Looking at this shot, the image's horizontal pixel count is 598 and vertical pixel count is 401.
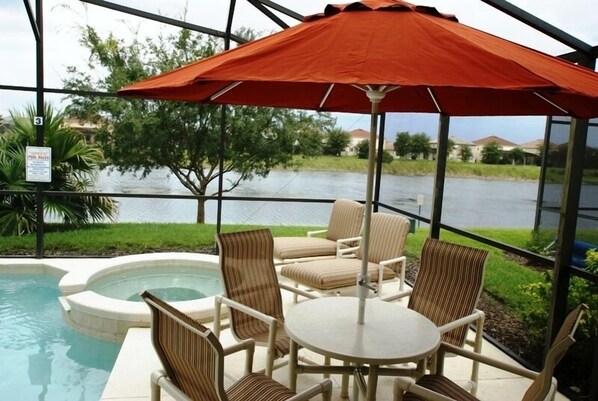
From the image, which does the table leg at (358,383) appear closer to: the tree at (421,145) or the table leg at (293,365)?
the table leg at (293,365)

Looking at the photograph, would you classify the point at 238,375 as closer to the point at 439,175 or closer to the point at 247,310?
the point at 247,310

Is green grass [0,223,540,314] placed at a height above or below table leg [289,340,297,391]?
below

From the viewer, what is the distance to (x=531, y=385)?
193 cm

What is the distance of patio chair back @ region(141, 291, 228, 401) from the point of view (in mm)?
1799

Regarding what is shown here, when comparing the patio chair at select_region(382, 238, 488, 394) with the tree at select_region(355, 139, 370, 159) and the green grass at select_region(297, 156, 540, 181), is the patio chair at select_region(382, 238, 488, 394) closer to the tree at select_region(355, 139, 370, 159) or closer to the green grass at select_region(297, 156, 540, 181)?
the green grass at select_region(297, 156, 540, 181)

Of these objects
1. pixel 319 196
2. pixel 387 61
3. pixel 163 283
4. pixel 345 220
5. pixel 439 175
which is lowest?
pixel 163 283

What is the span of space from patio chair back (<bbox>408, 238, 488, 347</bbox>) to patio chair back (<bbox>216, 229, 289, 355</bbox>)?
1.08 meters

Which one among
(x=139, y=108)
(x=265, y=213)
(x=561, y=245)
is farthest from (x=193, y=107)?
(x=561, y=245)

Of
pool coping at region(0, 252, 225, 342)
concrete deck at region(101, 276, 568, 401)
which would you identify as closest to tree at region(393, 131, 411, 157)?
concrete deck at region(101, 276, 568, 401)

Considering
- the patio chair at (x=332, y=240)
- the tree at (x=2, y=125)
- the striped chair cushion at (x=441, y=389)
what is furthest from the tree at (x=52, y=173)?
the striped chair cushion at (x=441, y=389)

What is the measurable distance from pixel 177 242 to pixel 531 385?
773cm

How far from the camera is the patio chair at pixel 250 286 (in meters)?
3.15

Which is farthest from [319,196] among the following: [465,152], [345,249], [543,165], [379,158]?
[543,165]

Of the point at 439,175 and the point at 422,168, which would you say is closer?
the point at 439,175
